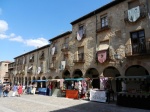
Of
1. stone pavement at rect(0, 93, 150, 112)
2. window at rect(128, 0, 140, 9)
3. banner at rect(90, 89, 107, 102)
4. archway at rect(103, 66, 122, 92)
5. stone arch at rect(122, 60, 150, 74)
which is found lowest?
stone pavement at rect(0, 93, 150, 112)

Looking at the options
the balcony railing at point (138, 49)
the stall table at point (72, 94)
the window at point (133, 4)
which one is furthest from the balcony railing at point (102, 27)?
the stall table at point (72, 94)

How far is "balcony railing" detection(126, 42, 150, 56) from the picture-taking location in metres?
15.3

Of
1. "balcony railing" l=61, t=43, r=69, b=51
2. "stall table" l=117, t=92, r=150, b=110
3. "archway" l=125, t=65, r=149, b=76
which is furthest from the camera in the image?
"balcony railing" l=61, t=43, r=69, b=51

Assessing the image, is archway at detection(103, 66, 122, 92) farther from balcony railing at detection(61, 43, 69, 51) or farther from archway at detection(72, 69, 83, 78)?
balcony railing at detection(61, 43, 69, 51)

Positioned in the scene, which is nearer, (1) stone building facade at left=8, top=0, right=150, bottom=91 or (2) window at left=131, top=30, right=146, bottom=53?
(2) window at left=131, top=30, right=146, bottom=53

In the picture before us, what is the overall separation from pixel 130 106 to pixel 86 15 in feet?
43.3

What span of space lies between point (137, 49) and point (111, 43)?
11.3 ft

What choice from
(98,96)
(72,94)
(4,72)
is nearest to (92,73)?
(72,94)

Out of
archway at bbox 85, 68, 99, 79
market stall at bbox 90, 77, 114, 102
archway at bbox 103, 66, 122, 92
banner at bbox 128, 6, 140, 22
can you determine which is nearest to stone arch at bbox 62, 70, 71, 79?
archway at bbox 85, 68, 99, 79

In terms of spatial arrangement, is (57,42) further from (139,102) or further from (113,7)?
(139,102)

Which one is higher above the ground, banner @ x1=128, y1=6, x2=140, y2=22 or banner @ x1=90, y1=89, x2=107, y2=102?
banner @ x1=128, y1=6, x2=140, y2=22

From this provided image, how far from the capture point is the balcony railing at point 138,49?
1535 centimetres

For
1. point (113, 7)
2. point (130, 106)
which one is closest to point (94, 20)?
point (113, 7)

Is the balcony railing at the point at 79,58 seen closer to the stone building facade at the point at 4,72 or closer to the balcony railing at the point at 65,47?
the balcony railing at the point at 65,47
